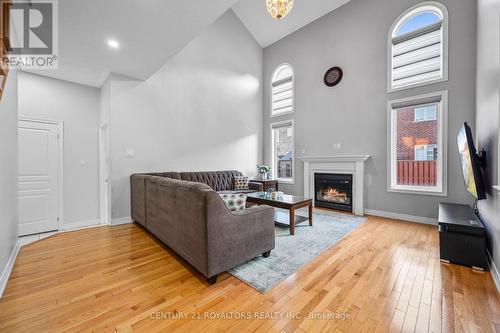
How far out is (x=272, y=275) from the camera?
205 cm

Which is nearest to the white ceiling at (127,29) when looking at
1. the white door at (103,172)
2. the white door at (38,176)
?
the white door at (38,176)

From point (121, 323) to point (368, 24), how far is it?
6.15 metres

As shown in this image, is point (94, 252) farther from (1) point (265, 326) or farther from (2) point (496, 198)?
(2) point (496, 198)

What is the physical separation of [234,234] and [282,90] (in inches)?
205

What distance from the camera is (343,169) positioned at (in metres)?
4.68

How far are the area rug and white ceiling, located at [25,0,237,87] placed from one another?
2.84 meters

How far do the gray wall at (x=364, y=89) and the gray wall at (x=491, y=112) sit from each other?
1.03 meters

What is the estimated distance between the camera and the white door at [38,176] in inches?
134

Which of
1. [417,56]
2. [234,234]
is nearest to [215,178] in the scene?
[234,234]

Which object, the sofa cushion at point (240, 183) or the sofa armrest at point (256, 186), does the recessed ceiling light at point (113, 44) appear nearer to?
the sofa cushion at point (240, 183)

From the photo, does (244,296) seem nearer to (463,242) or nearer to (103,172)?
(463,242)

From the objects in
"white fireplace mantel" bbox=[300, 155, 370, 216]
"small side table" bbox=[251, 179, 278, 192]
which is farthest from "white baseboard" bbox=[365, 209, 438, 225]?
"small side table" bbox=[251, 179, 278, 192]

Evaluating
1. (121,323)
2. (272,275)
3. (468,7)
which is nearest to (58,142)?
(121,323)

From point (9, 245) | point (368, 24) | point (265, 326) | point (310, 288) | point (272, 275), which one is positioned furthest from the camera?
point (368, 24)
